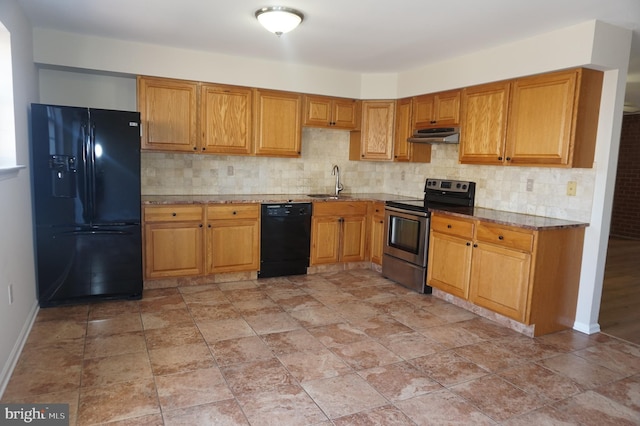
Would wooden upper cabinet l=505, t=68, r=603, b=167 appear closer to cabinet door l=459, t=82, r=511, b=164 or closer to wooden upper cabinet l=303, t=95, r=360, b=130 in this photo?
cabinet door l=459, t=82, r=511, b=164

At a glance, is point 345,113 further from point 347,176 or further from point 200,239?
point 200,239

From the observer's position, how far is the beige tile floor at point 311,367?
2.23 meters

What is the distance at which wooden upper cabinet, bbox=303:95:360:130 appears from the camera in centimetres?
497

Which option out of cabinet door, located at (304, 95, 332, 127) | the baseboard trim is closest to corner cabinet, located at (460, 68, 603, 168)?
cabinet door, located at (304, 95, 332, 127)

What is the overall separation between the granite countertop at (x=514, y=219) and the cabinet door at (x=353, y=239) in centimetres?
117

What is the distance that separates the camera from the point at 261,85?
462 cm

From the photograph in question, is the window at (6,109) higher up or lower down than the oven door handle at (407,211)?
higher up

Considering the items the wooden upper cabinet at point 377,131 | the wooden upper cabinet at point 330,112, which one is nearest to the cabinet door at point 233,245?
the wooden upper cabinet at point 330,112

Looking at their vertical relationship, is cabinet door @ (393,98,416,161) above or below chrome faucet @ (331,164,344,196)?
above

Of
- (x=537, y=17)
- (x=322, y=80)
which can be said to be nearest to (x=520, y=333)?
(x=537, y=17)

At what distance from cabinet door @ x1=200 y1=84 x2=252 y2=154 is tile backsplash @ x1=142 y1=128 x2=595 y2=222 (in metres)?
0.33

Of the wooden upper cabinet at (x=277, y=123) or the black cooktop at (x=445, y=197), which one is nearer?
the black cooktop at (x=445, y=197)

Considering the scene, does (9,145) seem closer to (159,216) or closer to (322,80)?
(159,216)

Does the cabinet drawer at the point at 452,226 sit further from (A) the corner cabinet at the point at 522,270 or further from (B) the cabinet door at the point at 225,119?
(B) the cabinet door at the point at 225,119
